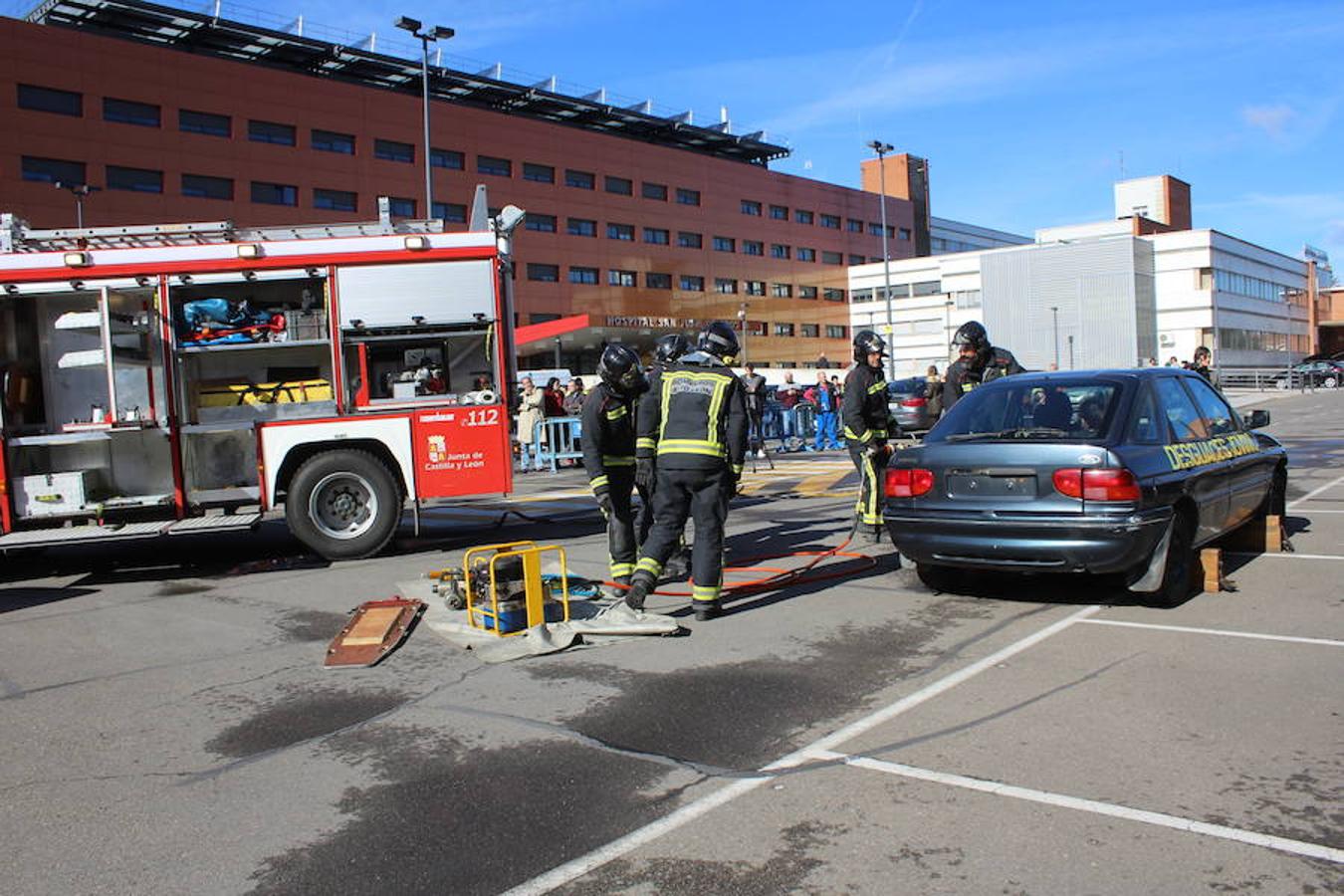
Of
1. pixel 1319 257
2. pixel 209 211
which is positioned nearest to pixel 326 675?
pixel 209 211

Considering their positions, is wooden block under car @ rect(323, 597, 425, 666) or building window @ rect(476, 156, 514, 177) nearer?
wooden block under car @ rect(323, 597, 425, 666)

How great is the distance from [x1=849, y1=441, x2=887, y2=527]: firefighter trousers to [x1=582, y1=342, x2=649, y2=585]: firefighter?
245 centimetres

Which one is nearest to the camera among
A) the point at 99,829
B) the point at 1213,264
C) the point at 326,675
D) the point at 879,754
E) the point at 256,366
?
the point at 99,829

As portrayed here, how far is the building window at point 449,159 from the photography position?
184 feet

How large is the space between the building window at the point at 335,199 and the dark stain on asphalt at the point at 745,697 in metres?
50.3

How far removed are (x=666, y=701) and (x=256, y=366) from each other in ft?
21.8

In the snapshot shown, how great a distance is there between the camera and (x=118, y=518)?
9438mm

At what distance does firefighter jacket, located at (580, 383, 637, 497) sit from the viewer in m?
7.38

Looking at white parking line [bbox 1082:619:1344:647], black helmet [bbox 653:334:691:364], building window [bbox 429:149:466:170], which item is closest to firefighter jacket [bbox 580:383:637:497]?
black helmet [bbox 653:334:691:364]

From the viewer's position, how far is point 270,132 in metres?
49.8

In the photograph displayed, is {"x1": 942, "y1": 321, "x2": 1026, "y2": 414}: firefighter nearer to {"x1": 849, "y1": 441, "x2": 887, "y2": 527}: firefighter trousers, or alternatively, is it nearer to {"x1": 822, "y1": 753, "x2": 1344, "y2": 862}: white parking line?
{"x1": 849, "y1": 441, "x2": 887, "y2": 527}: firefighter trousers

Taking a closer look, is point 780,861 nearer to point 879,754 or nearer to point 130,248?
point 879,754

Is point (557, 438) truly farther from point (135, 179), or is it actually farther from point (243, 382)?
point (135, 179)

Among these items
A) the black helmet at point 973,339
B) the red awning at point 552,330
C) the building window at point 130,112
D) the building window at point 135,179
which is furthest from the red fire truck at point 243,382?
the building window at point 130,112
